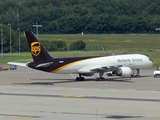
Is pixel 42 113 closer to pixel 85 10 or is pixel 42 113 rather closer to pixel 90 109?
pixel 90 109

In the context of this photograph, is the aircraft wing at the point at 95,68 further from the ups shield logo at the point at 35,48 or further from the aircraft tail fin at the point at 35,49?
the ups shield logo at the point at 35,48

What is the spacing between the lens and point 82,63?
2356 inches

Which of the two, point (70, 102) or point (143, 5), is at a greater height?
point (143, 5)

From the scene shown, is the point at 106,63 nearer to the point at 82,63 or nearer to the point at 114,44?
the point at 82,63

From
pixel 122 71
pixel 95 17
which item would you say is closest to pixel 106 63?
pixel 122 71

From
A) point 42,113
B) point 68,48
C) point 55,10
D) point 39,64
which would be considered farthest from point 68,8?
point 42,113

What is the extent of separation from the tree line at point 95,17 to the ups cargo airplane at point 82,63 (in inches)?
3754

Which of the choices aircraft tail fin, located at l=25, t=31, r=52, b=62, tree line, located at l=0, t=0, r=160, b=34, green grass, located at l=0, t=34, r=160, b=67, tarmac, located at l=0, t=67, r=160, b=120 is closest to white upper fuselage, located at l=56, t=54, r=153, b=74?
aircraft tail fin, located at l=25, t=31, r=52, b=62

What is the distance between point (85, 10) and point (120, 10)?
14.2 m

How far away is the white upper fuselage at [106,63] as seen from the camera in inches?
2329

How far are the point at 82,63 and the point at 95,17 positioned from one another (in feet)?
365

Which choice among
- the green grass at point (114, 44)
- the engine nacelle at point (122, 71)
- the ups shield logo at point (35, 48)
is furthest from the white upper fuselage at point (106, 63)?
the green grass at point (114, 44)

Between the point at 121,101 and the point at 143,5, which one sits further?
the point at 143,5

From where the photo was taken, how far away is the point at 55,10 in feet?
602
